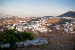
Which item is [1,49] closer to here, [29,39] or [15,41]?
[15,41]

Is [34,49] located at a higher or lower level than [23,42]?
lower

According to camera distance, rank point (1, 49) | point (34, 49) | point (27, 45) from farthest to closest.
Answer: point (27, 45) → point (34, 49) → point (1, 49)

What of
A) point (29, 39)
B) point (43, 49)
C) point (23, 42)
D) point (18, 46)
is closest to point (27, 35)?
point (29, 39)

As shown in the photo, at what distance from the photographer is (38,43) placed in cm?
471

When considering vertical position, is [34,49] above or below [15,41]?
below

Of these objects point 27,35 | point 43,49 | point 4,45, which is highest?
point 27,35

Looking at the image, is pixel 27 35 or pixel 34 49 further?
pixel 27 35

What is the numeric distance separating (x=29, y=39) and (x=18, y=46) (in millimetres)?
868

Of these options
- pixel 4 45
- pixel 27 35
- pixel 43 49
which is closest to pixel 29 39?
pixel 27 35

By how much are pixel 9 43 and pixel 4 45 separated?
277 millimetres

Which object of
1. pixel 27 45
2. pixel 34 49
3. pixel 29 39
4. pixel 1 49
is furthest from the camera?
pixel 29 39

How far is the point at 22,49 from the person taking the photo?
13.6 ft

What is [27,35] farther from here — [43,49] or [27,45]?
[43,49]

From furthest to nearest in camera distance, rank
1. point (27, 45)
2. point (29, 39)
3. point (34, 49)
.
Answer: point (29, 39)
point (27, 45)
point (34, 49)
